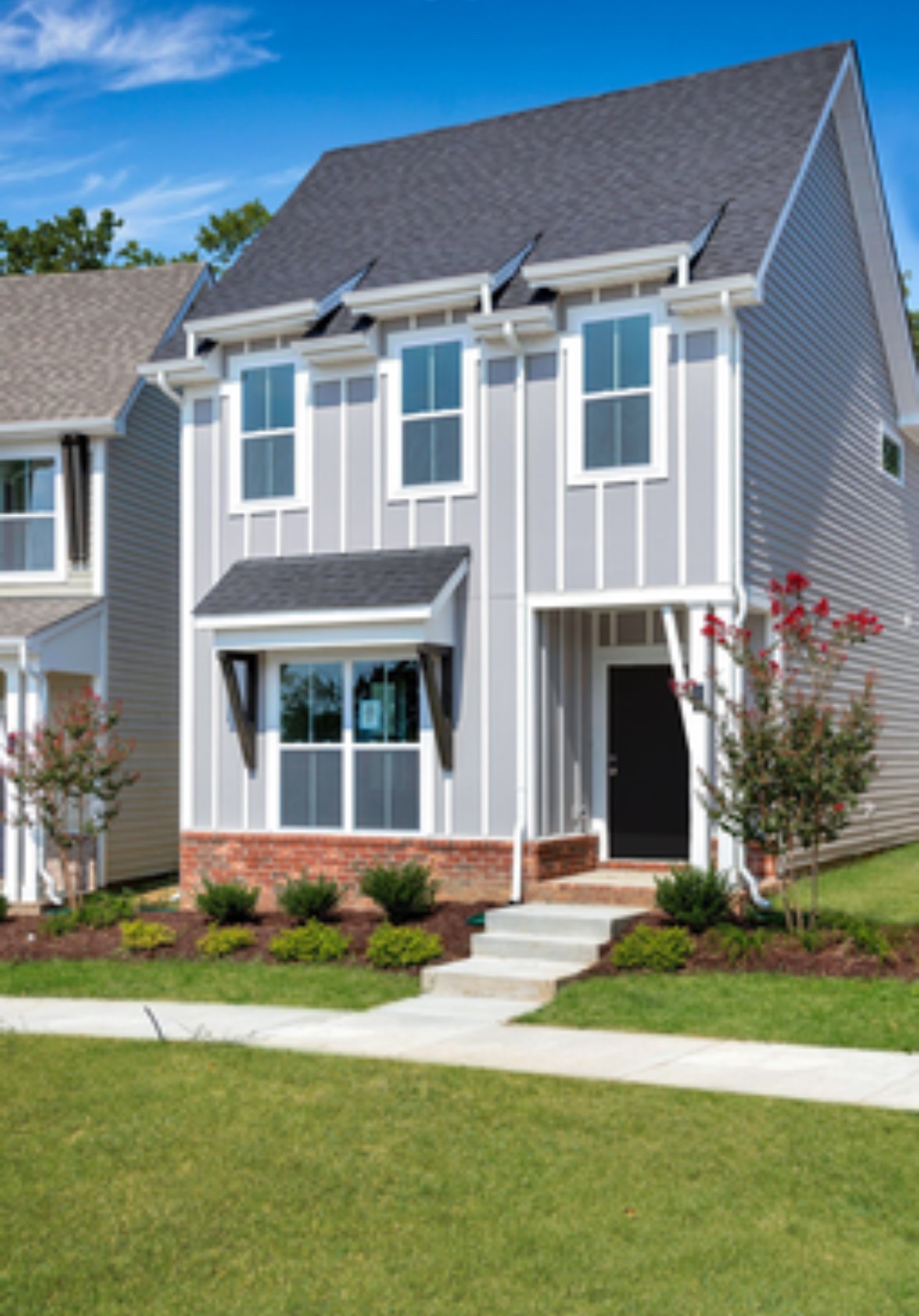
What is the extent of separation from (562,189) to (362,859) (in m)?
7.60

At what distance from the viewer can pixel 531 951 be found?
12.0 meters

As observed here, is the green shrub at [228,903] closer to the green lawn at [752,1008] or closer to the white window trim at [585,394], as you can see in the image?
the green lawn at [752,1008]

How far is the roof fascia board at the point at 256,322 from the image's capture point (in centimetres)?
1509

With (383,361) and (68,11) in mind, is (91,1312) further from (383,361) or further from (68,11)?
(68,11)

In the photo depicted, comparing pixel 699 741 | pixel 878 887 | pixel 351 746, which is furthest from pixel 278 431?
pixel 878 887

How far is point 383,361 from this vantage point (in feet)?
49.1

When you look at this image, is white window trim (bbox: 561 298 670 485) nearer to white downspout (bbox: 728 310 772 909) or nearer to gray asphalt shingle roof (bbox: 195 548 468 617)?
white downspout (bbox: 728 310 772 909)

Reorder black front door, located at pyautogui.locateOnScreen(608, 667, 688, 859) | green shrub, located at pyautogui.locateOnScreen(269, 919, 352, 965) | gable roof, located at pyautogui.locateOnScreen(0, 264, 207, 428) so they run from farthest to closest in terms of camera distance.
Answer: gable roof, located at pyautogui.locateOnScreen(0, 264, 207, 428) → black front door, located at pyautogui.locateOnScreen(608, 667, 688, 859) → green shrub, located at pyautogui.locateOnScreen(269, 919, 352, 965)

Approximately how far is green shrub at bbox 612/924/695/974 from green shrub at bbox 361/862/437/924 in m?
2.45

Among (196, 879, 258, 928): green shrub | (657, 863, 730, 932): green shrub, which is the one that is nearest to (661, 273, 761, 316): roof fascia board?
(657, 863, 730, 932): green shrub

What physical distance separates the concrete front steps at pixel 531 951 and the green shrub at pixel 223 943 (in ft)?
6.81

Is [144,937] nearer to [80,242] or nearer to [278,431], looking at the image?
[278,431]

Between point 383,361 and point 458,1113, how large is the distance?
9.40m

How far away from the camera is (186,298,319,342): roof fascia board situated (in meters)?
15.1
